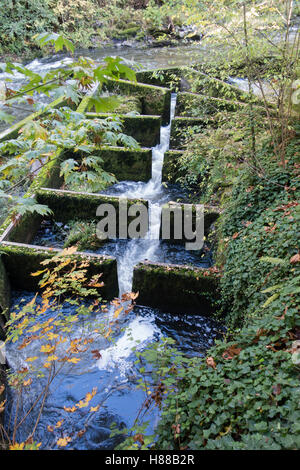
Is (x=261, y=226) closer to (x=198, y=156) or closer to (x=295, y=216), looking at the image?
(x=295, y=216)

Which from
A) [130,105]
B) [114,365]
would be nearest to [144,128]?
[130,105]

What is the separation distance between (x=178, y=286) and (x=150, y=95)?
8020mm

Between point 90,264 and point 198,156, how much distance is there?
330 centimetres

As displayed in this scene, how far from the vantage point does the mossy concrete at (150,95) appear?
1014cm

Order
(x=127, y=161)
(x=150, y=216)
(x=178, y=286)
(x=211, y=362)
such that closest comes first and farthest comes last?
1. (x=211, y=362)
2. (x=178, y=286)
3. (x=150, y=216)
4. (x=127, y=161)

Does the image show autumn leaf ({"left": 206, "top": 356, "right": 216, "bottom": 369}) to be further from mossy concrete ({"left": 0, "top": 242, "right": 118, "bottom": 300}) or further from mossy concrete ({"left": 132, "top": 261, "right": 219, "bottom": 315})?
mossy concrete ({"left": 0, "top": 242, "right": 118, "bottom": 300})

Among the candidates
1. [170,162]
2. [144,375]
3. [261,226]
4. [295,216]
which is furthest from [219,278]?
[170,162]

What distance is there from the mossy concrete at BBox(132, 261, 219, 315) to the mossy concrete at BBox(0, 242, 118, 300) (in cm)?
46

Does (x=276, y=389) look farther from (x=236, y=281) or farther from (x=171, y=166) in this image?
(x=171, y=166)

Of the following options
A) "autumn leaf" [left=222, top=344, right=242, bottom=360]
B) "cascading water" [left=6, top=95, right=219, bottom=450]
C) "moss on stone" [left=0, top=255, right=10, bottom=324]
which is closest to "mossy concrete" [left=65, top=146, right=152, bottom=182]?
"cascading water" [left=6, top=95, right=219, bottom=450]

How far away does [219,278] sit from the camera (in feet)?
15.4

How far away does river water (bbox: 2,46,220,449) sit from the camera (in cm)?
368

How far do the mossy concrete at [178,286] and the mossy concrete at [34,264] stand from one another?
46 cm

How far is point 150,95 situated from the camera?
33.7 feet
